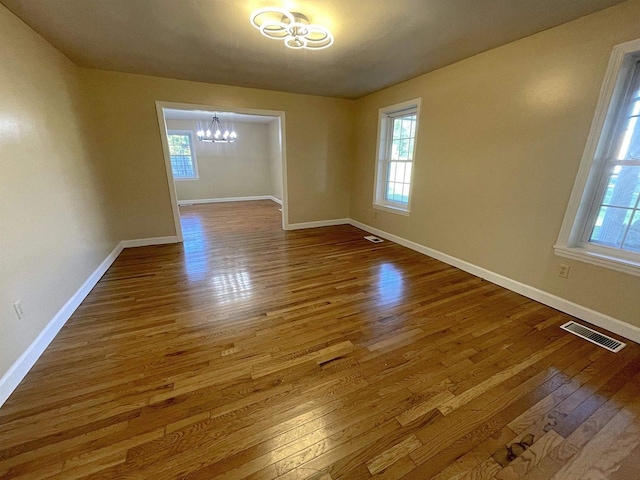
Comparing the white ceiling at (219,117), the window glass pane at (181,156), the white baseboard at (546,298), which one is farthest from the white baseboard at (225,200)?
the white baseboard at (546,298)

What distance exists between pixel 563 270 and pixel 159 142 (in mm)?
5046

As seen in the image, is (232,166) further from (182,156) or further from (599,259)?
(599,259)

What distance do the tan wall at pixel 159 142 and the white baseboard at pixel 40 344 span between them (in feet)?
4.69

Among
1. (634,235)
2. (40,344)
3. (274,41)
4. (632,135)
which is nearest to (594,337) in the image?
(634,235)

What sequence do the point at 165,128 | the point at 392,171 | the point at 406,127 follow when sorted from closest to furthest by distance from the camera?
the point at 165,128, the point at 406,127, the point at 392,171

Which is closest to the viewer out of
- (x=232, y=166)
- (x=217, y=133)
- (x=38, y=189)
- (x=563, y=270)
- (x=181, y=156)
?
(x=38, y=189)

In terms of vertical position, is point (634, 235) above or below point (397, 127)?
below

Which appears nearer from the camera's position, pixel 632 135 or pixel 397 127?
pixel 632 135

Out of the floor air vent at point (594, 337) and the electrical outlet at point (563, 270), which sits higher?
the electrical outlet at point (563, 270)

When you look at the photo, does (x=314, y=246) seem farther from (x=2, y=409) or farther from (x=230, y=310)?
(x=2, y=409)

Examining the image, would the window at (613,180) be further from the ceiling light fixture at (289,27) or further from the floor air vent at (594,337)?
the ceiling light fixture at (289,27)

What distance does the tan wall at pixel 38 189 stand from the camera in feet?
5.51

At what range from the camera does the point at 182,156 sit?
7.73m

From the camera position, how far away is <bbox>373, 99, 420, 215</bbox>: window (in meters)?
3.97
